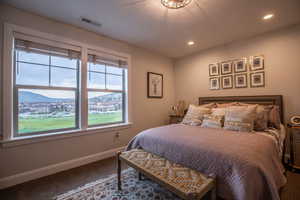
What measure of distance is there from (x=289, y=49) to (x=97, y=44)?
363 cm

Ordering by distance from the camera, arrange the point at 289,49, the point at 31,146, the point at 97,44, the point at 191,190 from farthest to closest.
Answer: the point at 97,44 < the point at 289,49 < the point at 31,146 < the point at 191,190

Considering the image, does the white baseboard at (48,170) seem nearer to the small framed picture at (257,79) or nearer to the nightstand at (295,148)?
the nightstand at (295,148)

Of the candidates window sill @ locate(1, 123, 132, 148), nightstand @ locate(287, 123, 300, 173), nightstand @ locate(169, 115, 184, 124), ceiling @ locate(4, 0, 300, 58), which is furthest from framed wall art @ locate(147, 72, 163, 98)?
nightstand @ locate(287, 123, 300, 173)

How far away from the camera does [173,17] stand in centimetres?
222

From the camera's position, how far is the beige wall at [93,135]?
195 cm

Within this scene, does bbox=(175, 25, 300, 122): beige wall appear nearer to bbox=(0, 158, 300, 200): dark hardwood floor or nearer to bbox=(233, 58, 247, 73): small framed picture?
bbox=(233, 58, 247, 73): small framed picture

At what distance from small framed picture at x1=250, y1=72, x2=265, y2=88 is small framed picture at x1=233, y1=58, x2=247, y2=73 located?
0.69 feet

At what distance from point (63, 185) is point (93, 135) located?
94cm

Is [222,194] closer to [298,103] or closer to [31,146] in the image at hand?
[298,103]

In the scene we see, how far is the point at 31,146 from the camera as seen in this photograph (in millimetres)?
2053

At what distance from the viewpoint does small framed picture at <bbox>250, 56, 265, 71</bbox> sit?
280 centimetres

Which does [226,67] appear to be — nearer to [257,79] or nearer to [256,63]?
[256,63]

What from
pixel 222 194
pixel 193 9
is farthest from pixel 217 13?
pixel 222 194

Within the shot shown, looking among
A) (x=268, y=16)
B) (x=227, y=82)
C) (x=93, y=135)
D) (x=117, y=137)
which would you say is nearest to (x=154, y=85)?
(x=117, y=137)
